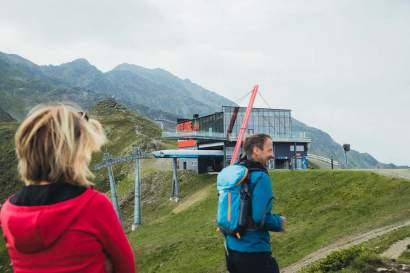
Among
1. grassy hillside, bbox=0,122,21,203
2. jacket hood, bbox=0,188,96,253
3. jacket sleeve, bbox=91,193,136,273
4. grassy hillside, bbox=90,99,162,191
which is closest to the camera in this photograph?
jacket hood, bbox=0,188,96,253

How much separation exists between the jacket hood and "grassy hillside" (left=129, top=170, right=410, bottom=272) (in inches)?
866

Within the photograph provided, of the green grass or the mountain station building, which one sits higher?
the mountain station building

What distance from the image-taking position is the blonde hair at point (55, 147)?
10.9ft

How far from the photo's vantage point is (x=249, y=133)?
2569 inches

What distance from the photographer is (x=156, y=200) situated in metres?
62.0

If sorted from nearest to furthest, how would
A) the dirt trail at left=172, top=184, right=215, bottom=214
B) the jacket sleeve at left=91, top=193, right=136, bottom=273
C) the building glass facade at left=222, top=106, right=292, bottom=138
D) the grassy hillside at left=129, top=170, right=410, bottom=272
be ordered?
the jacket sleeve at left=91, top=193, right=136, bottom=273 < the grassy hillside at left=129, top=170, right=410, bottom=272 < the dirt trail at left=172, top=184, right=215, bottom=214 < the building glass facade at left=222, top=106, right=292, bottom=138

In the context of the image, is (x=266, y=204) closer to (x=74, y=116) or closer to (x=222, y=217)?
(x=222, y=217)

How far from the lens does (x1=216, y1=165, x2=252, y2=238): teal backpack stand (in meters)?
5.78

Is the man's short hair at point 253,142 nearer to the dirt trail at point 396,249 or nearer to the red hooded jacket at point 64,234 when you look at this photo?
the red hooded jacket at point 64,234

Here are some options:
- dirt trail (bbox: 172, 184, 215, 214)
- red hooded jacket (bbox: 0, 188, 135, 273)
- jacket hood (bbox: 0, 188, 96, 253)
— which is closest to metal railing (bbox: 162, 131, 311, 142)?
dirt trail (bbox: 172, 184, 215, 214)

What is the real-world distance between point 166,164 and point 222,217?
70003 millimetres

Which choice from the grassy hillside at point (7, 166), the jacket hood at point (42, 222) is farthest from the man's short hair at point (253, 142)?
the grassy hillside at point (7, 166)

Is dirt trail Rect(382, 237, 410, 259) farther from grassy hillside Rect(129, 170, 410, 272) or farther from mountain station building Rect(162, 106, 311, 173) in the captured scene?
mountain station building Rect(162, 106, 311, 173)

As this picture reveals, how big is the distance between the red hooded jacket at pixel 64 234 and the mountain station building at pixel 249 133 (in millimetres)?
57832
